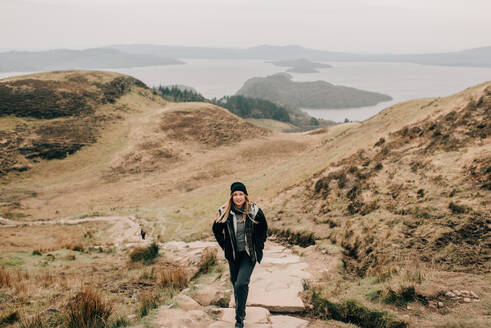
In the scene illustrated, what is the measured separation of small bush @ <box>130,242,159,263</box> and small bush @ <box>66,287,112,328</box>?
6245 mm

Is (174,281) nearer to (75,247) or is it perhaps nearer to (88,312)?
(88,312)

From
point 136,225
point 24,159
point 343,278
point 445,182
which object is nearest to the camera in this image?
point 343,278

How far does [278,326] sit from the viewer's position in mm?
5086

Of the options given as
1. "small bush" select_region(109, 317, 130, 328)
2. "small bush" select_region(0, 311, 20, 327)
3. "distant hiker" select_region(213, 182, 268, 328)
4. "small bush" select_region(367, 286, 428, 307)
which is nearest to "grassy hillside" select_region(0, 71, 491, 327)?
"small bush" select_region(367, 286, 428, 307)

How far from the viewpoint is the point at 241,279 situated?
507 centimetres

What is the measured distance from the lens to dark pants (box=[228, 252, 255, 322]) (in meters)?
5.00

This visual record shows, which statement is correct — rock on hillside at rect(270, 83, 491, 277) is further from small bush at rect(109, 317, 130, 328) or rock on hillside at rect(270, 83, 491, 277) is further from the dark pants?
small bush at rect(109, 317, 130, 328)

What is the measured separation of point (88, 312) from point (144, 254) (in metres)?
6.76

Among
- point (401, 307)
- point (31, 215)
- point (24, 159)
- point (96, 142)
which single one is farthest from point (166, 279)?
point (96, 142)

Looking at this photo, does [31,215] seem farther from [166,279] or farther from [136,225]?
[166,279]

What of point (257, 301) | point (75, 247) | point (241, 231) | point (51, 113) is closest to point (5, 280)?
point (75, 247)

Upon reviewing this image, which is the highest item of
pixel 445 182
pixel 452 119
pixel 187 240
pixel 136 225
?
pixel 452 119

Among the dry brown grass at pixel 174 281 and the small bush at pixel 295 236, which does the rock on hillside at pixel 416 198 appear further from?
the dry brown grass at pixel 174 281

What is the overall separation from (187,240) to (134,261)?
4297mm
